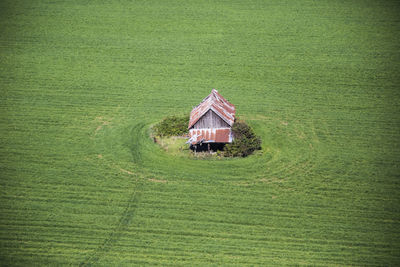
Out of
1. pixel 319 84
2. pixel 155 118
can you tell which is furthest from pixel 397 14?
pixel 155 118

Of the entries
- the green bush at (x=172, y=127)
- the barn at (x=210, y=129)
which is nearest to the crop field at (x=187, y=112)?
the green bush at (x=172, y=127)

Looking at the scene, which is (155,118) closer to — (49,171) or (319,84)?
(49,171)

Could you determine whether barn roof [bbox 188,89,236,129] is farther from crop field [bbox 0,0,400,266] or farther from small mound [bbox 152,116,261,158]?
crop field [bbox 0,0,400,266]

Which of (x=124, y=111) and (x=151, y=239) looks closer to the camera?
(x=151, y=239)

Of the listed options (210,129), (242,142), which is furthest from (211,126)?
(242,142)

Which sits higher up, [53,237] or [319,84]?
[319,84]

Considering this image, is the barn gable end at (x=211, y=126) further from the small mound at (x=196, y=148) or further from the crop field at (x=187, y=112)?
the crop field at (x=187, y=112)

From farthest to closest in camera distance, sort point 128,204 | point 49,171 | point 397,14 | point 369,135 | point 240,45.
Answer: point 397,14
point 240,45
point 369,135
point 49,171
point 128,204
